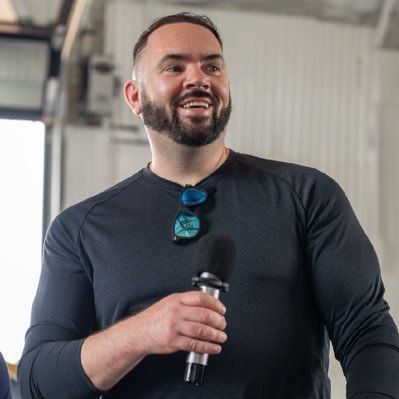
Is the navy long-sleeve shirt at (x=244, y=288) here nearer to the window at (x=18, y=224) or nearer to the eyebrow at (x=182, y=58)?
the eyebrow at (x=182, y=58)

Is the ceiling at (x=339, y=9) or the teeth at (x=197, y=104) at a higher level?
the ceiling at (x=339, y=9)

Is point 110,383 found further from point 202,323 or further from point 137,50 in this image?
point 137,50

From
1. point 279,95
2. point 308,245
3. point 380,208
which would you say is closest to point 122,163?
→ point 279,95

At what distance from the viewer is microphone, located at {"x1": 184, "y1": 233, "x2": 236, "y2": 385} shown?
1.39 m

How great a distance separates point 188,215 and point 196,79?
279 mm

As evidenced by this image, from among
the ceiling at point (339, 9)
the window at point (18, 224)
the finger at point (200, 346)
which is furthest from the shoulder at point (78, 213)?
the ceiling at point (339, 9)

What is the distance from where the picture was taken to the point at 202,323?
1402 mm

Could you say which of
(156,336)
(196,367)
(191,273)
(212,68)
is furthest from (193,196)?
(196,367)

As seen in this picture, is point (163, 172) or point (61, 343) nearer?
point (61, 343)

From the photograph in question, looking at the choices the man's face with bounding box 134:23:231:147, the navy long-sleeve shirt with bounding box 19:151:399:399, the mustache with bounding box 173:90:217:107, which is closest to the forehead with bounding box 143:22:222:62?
the man's face with bounding box 134:23:231:147

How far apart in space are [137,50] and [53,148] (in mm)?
4338

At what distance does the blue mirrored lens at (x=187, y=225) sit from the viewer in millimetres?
1767

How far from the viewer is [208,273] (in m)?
1.42

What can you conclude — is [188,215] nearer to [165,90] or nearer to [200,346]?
[165,90]
